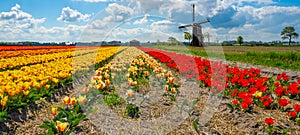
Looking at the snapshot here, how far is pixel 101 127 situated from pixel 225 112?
225 centimetres

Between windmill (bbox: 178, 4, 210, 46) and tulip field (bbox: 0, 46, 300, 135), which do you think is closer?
tulip field (bbox: 0, 46, 300, 135)

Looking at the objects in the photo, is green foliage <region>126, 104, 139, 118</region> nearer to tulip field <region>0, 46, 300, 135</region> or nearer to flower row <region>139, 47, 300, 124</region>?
tulip field <region>0, 46, 300, 135</region>

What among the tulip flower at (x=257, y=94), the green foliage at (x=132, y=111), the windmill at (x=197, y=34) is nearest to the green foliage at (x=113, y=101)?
the green foliage at (x=132, y=111)

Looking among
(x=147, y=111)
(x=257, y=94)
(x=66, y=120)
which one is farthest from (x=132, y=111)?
(x=257, y=94)

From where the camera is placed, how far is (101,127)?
4.25 m

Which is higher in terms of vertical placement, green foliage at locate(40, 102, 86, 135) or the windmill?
the windmill

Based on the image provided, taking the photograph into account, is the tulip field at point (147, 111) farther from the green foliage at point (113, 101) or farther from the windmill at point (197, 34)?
the windmill at point (197, 34)

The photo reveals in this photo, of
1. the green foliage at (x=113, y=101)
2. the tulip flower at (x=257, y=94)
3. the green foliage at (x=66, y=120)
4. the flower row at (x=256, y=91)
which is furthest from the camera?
the green foliage at (x=113, y=101)

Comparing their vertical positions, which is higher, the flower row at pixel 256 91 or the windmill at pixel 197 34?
the windmill at pixel 197 34

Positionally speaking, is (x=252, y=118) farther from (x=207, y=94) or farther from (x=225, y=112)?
(x=207, y=94)

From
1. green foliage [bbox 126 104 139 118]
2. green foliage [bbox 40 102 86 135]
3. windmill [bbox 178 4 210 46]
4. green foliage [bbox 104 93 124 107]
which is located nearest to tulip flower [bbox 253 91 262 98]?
green foliage [bbox 126 104 139 118]

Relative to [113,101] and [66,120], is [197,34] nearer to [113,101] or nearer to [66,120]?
[113,101]

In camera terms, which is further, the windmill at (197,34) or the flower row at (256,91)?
the windmill at (197,34)

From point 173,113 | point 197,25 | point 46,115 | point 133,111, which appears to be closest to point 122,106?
point 133,111
